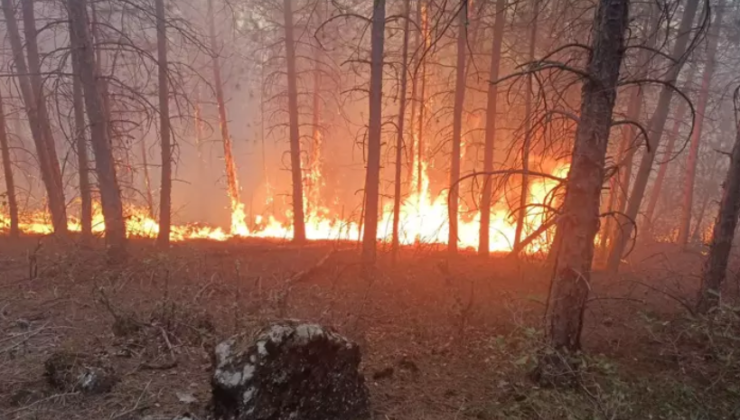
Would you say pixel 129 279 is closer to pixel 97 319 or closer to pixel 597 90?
pixel 97 319

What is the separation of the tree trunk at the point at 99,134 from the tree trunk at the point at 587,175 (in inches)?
333

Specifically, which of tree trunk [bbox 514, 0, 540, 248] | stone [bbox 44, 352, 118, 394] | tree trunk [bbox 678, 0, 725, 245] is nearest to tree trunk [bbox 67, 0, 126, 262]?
stone [bbox 44, 352, 118, 394]

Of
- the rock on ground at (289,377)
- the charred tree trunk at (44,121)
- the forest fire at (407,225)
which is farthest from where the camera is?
the forest fire at (407,225)

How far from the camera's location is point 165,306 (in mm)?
6391

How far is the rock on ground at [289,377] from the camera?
416 cm

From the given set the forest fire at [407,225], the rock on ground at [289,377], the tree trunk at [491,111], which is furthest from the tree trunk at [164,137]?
the rock on ground at [289,377]

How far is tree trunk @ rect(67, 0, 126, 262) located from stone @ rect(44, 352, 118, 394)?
183 inches

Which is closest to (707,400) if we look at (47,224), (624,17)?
(624,17)

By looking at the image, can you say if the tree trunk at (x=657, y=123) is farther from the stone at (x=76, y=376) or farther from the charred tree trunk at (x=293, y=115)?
the stone at (x=76, y=376)

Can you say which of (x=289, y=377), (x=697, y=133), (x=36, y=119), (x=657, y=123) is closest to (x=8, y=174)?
(x=36, y=119)

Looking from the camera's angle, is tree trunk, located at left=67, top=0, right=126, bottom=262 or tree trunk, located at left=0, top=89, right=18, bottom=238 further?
tree trunk, located at left=0, top=89, right=18, bottom=238

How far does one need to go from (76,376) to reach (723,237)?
9358 millimetres

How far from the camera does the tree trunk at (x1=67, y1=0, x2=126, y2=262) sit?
8.16 m

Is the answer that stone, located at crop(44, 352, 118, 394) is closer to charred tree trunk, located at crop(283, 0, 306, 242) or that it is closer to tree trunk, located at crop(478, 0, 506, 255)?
tree trunk, located at crop(478, 0, 506, 255)
